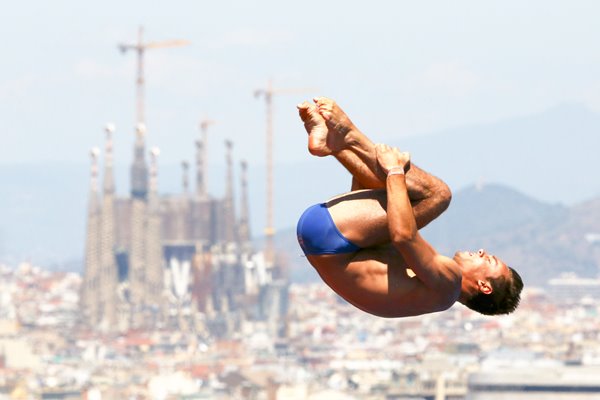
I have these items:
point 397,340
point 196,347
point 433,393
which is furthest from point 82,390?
point 397,340

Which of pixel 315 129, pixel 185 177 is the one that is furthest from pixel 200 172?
pixel 315 129

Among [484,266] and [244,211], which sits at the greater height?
[244,211]

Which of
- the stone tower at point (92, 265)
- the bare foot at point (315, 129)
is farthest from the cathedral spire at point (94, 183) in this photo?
the bare foot at point (315, 129)

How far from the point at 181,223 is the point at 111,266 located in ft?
31.9

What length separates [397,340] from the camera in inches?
5871

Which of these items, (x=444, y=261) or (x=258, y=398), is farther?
(x=258, y=398)

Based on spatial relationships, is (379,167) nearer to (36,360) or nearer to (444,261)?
(444,261)

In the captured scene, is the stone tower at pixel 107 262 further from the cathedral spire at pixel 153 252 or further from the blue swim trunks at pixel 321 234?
the blue swim trunks at pixel 321 234

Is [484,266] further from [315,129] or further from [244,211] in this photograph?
[244,211]

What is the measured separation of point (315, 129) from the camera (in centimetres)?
725

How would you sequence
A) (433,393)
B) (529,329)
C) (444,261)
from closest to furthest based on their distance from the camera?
(444,261) < (433,393) < (529,329)

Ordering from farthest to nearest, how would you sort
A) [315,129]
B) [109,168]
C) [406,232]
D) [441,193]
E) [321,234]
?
[109,168] < [315,129] < [441,193] < [321,234] < [406,232]

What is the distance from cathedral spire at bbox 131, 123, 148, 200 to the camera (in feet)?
481

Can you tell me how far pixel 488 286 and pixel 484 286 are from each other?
1cm
